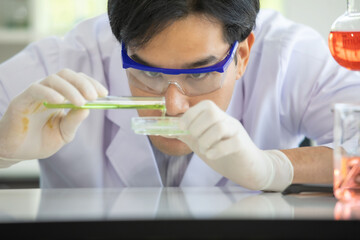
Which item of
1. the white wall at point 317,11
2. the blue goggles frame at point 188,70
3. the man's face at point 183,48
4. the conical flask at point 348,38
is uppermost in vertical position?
the conical flask at point 348,38

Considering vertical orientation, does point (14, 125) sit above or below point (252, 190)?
above

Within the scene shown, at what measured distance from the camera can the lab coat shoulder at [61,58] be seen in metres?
2.16

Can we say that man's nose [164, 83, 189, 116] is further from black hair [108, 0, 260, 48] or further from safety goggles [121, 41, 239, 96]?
black hair [108, 0, 260, 48]

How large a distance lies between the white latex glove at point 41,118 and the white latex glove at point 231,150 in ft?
1.02

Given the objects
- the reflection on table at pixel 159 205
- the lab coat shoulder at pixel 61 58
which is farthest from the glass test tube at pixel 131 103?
the lab coat shoulder at pixel 61 58

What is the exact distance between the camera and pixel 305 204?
130cm

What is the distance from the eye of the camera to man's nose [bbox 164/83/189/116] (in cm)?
179

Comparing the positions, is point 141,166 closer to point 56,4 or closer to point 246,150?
point 246,150

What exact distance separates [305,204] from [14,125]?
3.26 ft

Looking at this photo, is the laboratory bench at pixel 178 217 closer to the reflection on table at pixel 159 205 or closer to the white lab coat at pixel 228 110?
the reflection on table at pixel 159 205

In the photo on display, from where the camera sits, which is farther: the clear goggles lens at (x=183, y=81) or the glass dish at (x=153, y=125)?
the clear goggles lens at (x=183, y=81)

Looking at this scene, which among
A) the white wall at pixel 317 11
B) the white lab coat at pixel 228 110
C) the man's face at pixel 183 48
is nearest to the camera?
the man's face at pixel 183 48
